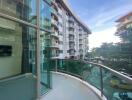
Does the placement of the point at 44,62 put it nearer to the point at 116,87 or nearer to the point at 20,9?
the point at 20,9

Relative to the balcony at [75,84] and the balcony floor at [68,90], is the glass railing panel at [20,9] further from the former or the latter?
the balcony floor at [68,90]

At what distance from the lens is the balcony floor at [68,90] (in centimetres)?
414

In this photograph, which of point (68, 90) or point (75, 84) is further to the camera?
point (68, 90)

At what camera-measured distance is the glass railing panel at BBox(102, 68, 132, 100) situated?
6.09ft

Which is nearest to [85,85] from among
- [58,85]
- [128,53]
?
[58,85]

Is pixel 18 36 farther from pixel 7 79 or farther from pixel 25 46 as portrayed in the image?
pixel 7 79

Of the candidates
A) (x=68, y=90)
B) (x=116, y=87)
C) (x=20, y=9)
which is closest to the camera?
(x=116, y=87)

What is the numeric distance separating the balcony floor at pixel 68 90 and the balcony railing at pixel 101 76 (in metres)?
0.16

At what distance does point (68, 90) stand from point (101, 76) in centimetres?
228

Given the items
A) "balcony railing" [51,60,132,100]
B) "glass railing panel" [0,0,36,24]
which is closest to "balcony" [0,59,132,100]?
"balcony railing" [51,60,132,100]

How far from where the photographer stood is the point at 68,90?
5.22m

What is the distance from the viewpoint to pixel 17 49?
3.21 meters

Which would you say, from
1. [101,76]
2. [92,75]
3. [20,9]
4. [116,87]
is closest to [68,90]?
[92,75]

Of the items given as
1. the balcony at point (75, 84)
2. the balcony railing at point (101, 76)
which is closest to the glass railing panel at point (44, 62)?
the balcony at point (75, 84)
